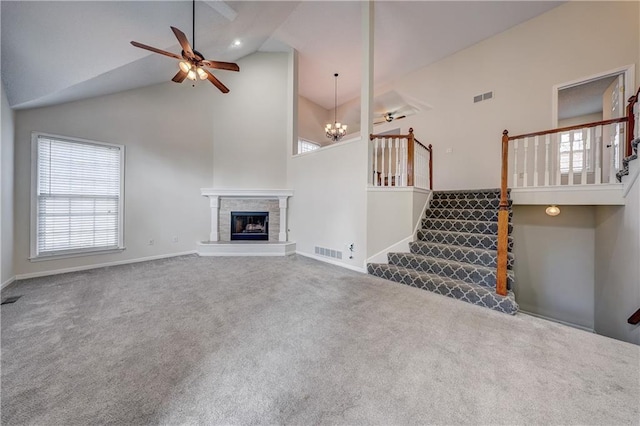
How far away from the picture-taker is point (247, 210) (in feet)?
18.4

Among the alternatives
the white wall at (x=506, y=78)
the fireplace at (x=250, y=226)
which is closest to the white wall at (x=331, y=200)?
the fireplace at (x=250, y=226)

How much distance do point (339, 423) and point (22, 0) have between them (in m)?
4.77

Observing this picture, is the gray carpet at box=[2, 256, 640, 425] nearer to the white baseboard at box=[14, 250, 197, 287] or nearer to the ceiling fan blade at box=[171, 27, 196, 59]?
the white baseboard at box=[14, 250, 197, 287]

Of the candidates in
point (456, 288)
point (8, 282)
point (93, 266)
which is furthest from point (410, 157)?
point (8, 282)

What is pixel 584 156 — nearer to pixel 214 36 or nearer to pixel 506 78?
pixel 506 78

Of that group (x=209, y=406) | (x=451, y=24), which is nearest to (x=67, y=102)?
(x=209, y=406)

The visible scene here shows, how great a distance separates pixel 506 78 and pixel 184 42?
19.3 ft

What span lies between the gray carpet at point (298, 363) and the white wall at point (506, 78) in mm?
3888

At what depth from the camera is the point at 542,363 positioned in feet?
5.52

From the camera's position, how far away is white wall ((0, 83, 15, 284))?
2.96m

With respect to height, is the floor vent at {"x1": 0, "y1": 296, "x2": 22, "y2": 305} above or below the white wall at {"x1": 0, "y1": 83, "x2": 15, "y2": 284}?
below

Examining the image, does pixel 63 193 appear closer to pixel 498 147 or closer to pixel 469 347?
pixel 469 347

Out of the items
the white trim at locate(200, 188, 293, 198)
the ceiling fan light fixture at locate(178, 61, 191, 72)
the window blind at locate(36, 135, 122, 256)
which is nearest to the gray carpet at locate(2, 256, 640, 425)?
the window blind at locate(36, 135, 122, 256)

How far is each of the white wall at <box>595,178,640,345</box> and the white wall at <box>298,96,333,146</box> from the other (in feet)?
22.5
